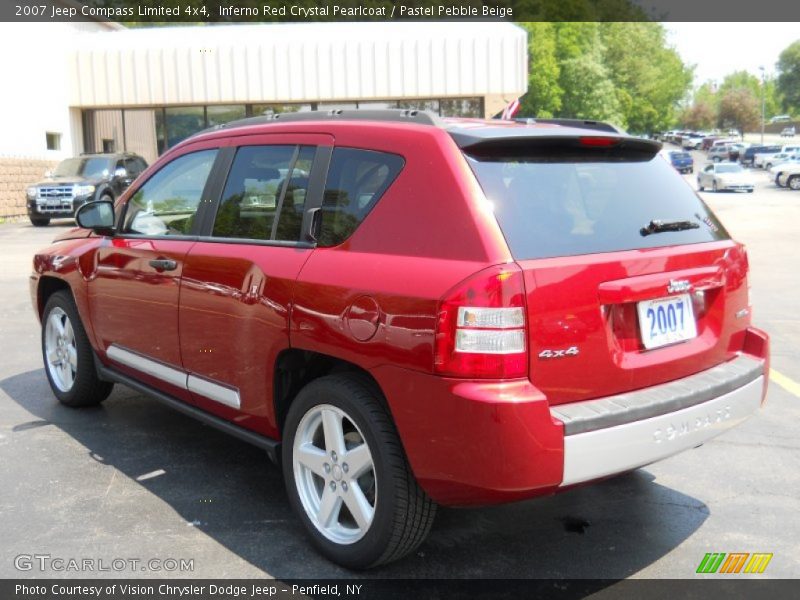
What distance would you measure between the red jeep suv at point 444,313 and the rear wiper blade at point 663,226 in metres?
0.02

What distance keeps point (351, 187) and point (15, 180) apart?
2456 cm

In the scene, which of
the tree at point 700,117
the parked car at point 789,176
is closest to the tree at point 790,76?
the tree at point 700,117

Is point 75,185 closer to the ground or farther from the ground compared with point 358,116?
closer to the ground

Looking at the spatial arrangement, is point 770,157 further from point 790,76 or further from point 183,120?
point 790,76

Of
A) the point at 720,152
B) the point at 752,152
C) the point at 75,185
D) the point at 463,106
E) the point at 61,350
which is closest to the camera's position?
the point at 61,350

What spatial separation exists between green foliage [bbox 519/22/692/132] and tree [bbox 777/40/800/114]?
51529mm

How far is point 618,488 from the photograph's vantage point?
14.0ft

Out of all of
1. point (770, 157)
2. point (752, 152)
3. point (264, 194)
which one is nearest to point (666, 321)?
point (264, 194)

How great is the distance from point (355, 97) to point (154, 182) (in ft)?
81.4

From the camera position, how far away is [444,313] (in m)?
2.89

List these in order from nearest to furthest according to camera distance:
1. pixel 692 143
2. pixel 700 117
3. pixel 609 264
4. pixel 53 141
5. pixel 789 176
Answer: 1. pixel 609 264
2. pixel 53 141
3. pixel 789 176
4. pixel 692 143
5. pixel 700 117

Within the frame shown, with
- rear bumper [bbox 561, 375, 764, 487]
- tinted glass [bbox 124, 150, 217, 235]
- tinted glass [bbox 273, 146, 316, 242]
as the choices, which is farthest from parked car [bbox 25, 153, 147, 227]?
rear bumper [bbox 561, 375, 764, 487]

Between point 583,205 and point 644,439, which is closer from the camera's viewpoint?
point 644,439

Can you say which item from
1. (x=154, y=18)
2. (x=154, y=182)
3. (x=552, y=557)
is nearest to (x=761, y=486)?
(x=552, y=557)
